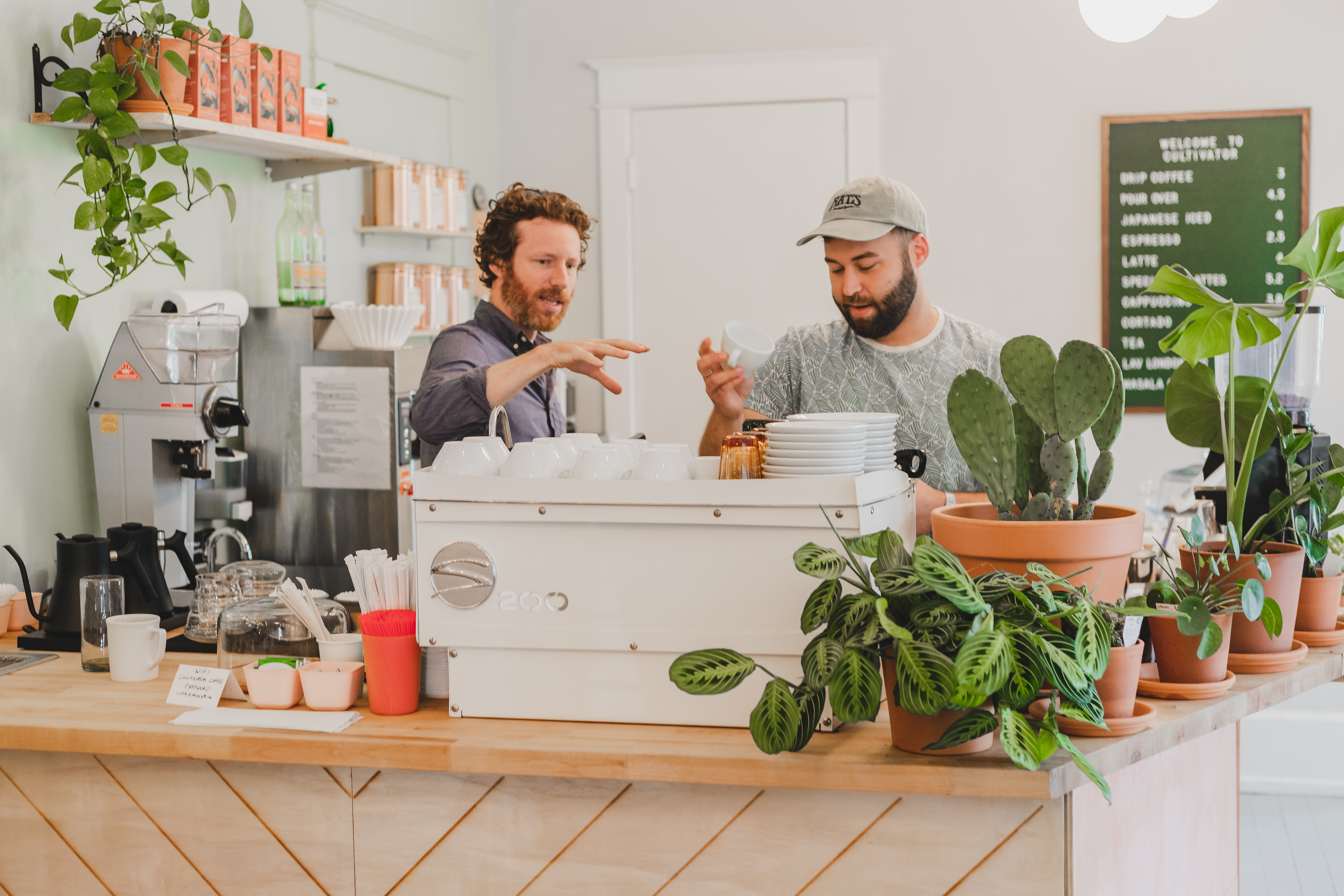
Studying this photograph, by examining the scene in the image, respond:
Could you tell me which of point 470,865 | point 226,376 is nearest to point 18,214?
point 226,376

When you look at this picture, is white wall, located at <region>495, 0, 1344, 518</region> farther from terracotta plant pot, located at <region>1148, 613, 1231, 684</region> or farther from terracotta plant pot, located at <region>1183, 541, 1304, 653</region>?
terracotta plant pot, located at <region>1148, 613, 1231, 684</region>

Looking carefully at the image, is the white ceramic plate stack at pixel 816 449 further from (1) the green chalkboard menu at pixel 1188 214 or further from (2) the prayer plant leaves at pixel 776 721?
(1) the green chalkboard menu at pixel 1188 214

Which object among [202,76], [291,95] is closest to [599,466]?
[202,76]

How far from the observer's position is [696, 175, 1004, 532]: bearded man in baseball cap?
7.97 feet

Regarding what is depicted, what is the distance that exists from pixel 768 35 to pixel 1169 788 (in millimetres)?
3251

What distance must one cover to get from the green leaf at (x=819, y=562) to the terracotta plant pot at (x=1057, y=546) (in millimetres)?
240

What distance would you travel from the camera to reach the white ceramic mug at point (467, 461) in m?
1.54

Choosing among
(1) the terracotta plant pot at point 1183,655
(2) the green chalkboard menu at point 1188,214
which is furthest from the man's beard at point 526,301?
(2) the green chalkboard menu at point 1188,214

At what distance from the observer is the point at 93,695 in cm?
174

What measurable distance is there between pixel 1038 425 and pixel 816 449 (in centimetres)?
34

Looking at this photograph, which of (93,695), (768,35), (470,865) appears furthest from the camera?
(768,35)

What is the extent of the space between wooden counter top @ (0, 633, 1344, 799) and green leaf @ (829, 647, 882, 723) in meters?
0.13

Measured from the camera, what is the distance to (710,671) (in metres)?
1.34

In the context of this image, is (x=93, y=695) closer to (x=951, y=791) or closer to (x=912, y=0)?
Answer: (x=951, y=791)
